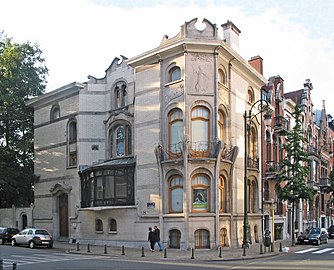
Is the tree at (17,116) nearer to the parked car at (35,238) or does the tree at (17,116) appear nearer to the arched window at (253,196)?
the parked car at (35,238)

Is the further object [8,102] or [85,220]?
[8,102]

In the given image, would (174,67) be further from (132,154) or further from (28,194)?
(28,194)

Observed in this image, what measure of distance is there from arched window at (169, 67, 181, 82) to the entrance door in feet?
43.9

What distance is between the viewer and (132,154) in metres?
32.8

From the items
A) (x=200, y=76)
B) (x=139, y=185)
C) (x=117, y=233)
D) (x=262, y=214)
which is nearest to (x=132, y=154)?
(x=139, y=185)

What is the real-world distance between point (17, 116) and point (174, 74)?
61.1ft

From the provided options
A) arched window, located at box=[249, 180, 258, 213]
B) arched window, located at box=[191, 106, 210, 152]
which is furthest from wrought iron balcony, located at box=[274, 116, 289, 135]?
arched window, located at box=[191, 106, 210, 152]

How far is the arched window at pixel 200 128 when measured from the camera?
1130 inches

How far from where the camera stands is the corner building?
1123 inches

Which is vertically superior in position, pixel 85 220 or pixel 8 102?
pixel 8 102

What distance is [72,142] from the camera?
36531 mm

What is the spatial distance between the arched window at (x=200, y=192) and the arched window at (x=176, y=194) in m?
0.79

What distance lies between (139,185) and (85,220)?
602 centimetres

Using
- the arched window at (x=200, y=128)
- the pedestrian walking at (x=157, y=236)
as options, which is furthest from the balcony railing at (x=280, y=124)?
the pedestrian walking at (x=157, y=236)
